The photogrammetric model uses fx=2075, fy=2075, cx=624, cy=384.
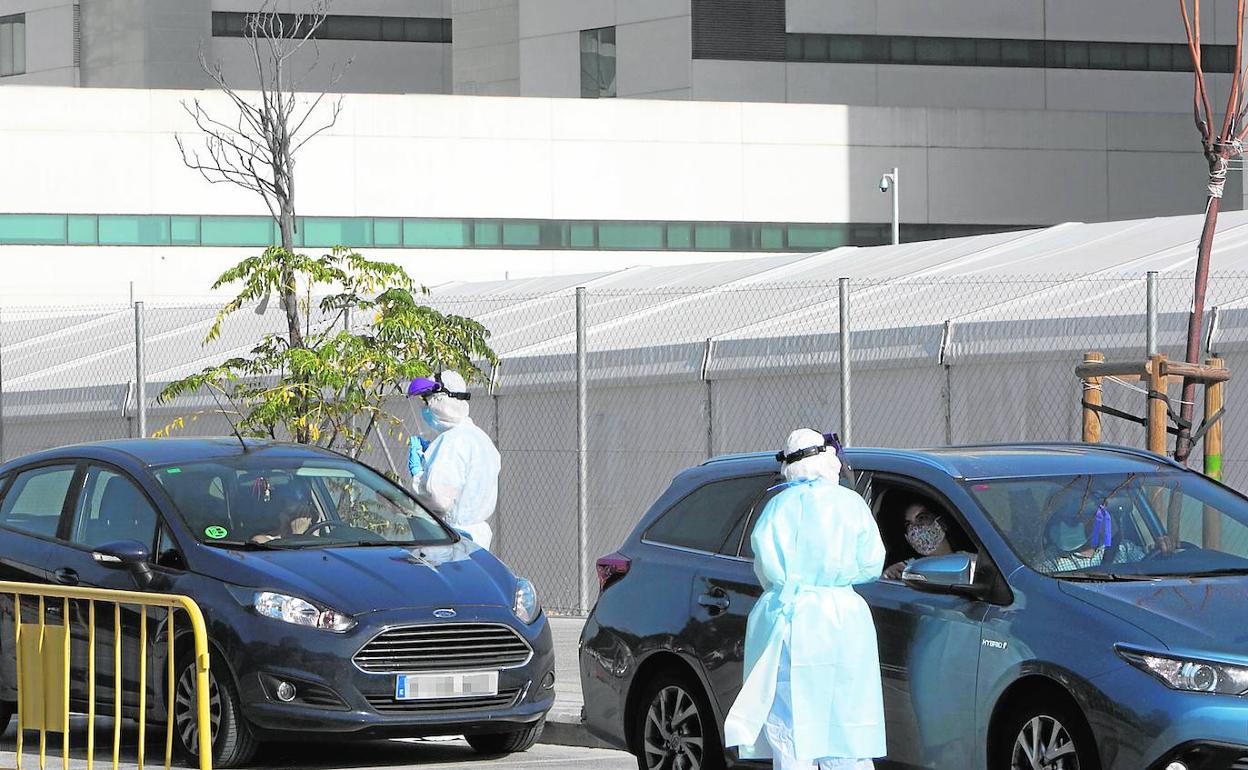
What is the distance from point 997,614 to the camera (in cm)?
752

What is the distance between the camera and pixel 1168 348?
1405 centimetres

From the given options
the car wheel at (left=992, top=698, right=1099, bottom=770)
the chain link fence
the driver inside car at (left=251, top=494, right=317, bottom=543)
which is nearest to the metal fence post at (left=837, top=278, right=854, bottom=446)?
the chain link fence

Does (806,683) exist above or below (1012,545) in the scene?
below

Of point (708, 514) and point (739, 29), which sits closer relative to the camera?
point (708, 514)

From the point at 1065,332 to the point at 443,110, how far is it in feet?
114

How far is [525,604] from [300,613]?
1.22 meters

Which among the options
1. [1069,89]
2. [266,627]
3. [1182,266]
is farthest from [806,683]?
[1069,89]

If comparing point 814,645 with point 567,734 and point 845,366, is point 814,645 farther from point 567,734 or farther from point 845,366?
point 845,366

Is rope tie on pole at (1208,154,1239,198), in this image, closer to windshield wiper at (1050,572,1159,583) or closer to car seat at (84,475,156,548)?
windshield wiper at (1050,572,1159,583)

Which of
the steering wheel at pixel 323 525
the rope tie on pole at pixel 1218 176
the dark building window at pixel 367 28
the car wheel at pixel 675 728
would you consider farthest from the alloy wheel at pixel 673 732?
the dark building window at pixel 367 28

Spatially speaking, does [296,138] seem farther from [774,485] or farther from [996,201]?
[774,485]

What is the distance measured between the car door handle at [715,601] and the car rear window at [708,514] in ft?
0.81

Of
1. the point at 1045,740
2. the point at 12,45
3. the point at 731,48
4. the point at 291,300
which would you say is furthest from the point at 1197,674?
the point at 12,45

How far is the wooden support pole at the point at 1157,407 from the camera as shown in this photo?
10.3 metres
